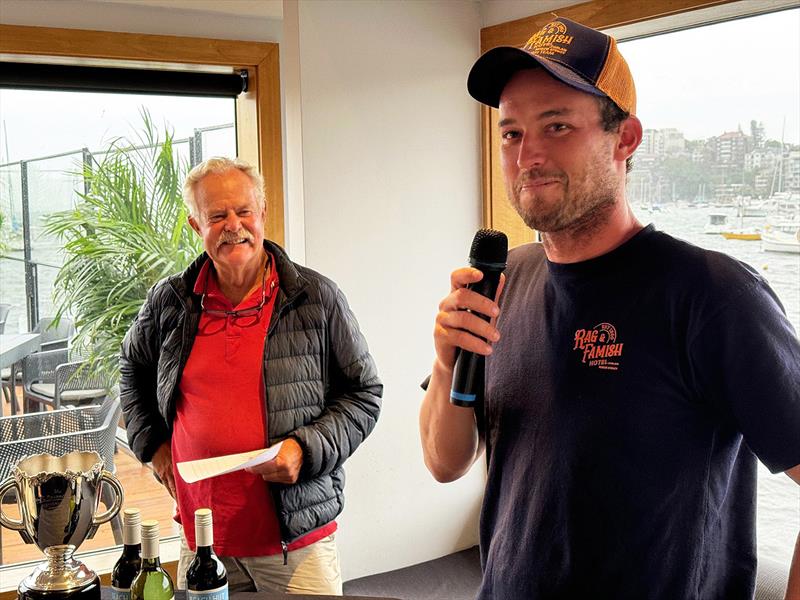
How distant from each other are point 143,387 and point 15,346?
997 mm

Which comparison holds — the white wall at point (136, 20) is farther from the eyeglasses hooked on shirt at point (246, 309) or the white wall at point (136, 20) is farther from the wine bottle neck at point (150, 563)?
the wine bottle neck at point (150, 563)

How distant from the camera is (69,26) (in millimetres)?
3172

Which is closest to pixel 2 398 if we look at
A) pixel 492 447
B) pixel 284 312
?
pixel 284 312

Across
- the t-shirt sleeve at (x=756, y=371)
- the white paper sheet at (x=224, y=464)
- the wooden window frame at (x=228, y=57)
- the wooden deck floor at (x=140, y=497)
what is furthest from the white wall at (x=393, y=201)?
the t-shirt sleeve at (x=756, y=371)

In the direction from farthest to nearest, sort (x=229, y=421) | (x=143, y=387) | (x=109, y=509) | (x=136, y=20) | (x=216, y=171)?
1. (x=136, y=20)
2. (x=143, y=387)
3. (x=216, y=171)
4. (x=229, y=421)
5. (x=109, y=509)

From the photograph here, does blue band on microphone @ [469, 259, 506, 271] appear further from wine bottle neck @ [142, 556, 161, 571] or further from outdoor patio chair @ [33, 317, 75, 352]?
outdoor patio chair @ [33, 317, 75, 352]

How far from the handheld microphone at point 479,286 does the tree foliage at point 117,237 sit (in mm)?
2393

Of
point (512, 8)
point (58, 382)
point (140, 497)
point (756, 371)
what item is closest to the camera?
point (756, 371)

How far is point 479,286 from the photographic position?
4.42ft

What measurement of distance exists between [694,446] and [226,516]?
141 cm

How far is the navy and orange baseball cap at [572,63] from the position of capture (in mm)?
1315

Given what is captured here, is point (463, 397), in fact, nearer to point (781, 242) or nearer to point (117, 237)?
point (781, 242)

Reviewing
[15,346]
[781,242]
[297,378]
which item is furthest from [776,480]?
[15,346]

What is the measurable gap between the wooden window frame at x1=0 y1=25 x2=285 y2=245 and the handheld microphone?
2302 millimetres
